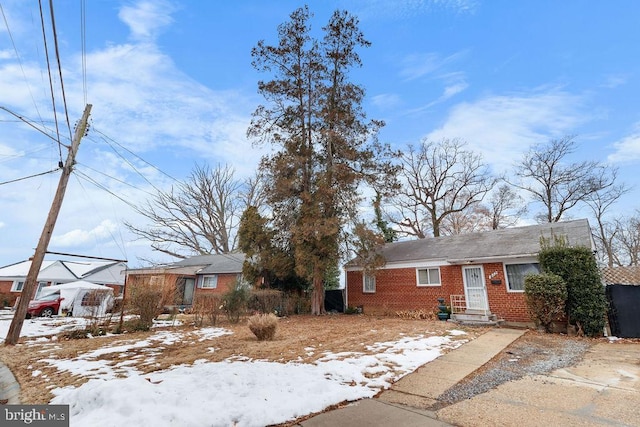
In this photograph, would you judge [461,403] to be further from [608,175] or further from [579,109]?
[608,175]

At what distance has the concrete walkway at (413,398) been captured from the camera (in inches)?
140

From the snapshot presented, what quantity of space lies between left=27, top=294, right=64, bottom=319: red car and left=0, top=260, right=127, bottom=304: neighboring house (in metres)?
7.37

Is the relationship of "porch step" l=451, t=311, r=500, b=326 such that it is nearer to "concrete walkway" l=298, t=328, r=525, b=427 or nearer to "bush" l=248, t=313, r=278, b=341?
"concrete walkway" l=298, t=328, r=525, b=427

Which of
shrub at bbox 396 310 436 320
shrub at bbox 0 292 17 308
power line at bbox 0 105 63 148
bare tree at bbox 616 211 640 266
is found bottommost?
shrub at bbox 396 310 436 320

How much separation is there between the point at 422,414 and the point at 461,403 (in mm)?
698

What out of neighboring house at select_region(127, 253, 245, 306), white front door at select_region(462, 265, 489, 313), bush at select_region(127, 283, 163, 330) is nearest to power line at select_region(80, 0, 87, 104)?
bush at select_region(127, 283, 163, 330)

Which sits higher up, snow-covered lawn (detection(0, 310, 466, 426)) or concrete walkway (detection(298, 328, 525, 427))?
snow-covered lawn (detection(0, 310, 466, 426))

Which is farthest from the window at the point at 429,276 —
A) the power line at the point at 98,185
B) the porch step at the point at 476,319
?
the power line at the point at 98,185

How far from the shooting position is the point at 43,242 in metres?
9.09

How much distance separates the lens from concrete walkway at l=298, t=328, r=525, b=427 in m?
3.55

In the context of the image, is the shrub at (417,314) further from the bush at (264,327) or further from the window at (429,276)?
the bush at (264,327)

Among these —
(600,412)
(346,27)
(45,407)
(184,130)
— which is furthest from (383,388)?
(346,27)

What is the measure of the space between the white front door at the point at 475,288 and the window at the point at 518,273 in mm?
1016

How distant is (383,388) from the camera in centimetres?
471
